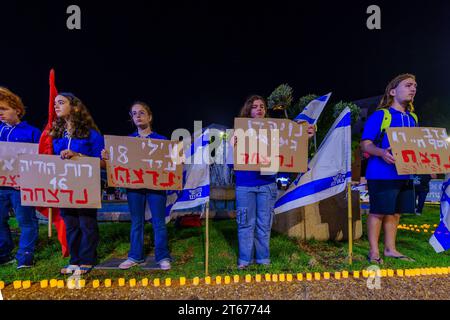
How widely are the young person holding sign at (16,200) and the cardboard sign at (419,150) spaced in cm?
417

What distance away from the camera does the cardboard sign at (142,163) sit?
3.36m

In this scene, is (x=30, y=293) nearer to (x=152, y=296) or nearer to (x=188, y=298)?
(x=152, y=296)

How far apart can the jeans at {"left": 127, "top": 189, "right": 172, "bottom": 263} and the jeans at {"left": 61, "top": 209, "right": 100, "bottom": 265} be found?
42cm

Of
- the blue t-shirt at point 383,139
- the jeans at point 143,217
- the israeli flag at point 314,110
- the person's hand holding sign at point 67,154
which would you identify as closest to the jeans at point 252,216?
the jeans at point 143,217

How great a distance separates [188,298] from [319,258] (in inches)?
77.7

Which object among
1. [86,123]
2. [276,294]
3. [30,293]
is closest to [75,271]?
[30,293]

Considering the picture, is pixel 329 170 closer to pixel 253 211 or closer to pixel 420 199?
pixel 253 211

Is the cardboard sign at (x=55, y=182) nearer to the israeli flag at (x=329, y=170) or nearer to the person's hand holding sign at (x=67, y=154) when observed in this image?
the person's hand holding sign at (x=67, y=154)

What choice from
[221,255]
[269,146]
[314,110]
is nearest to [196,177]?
[269,146]

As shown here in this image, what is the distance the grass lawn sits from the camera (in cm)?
341

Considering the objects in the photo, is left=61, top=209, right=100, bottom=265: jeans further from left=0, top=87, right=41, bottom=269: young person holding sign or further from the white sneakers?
left=0, top=87, right=41, bottom=269: young person holding sign

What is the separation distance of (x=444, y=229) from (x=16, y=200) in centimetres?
499

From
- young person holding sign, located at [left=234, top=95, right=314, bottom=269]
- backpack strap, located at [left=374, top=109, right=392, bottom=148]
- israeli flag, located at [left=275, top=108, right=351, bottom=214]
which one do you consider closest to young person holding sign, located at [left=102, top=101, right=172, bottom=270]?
young person holding sign, located at [left=234, top=95, right=314, bottom=269]

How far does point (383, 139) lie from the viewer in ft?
12.2
